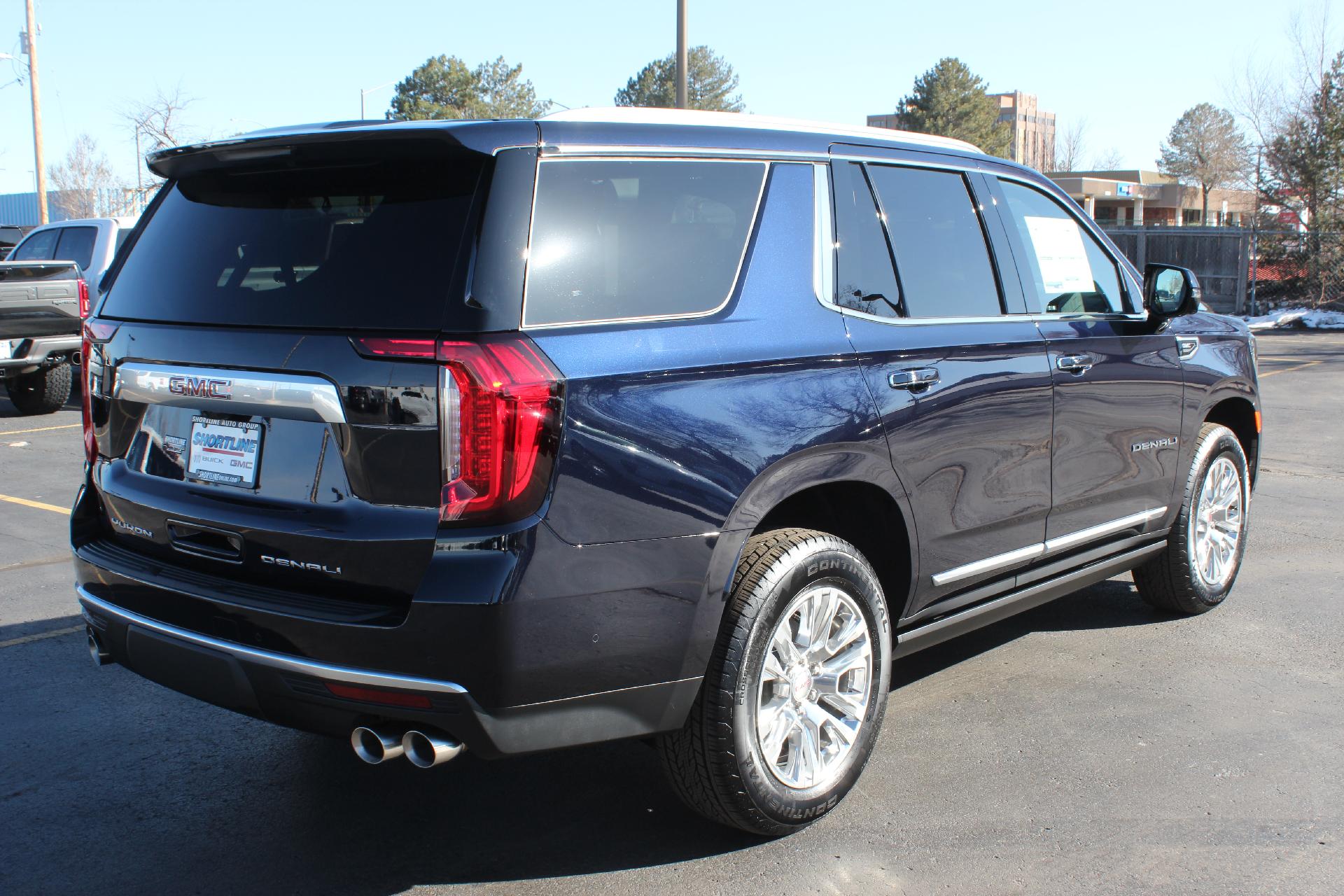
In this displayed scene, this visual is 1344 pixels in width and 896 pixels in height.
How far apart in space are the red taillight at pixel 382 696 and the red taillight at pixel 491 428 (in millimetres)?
404

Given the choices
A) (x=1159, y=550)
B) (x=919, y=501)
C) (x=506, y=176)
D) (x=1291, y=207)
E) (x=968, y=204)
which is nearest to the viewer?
(x=506, y=176)

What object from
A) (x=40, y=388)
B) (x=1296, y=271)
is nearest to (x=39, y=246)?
(x=40, y=388)

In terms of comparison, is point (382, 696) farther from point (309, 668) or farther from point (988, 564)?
point (988, 564)

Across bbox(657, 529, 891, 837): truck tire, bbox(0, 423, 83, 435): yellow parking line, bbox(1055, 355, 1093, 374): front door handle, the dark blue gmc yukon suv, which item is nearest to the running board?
the dark blue gmc yukon suv

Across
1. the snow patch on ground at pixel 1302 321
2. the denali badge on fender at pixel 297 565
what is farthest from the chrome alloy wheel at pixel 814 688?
the snow patch on ground at pixel 1302 321

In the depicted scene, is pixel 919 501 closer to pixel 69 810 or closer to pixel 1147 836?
pixel 1147 836

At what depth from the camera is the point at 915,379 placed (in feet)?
12.1

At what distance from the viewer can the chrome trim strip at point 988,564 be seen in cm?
391

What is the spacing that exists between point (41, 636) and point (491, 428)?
3.40m

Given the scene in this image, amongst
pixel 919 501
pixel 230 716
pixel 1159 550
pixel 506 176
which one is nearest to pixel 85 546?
pixel 230 716

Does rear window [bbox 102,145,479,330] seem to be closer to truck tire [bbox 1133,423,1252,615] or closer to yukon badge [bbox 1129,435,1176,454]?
yukon badge [bbox 1129,435,1176,454]

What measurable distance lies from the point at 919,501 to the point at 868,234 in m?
0.82

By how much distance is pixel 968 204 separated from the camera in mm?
4273

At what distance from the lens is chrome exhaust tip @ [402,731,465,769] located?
9.24 ft
